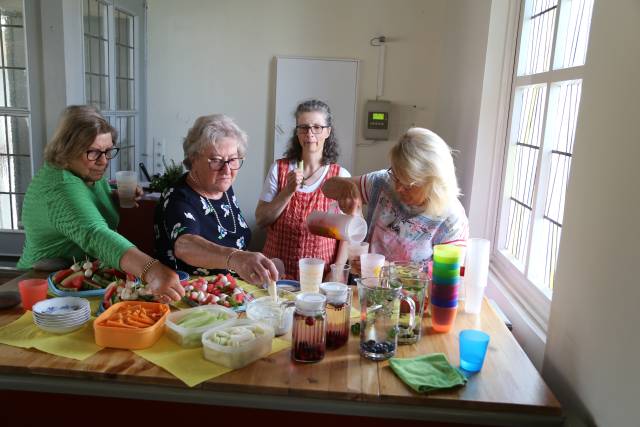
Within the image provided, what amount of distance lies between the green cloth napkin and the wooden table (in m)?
0.02

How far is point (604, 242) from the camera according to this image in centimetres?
131

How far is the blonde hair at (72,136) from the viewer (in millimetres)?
1956

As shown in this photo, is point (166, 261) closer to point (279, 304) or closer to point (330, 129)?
point (279, 304)

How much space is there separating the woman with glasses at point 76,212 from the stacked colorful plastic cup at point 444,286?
0.82 meters

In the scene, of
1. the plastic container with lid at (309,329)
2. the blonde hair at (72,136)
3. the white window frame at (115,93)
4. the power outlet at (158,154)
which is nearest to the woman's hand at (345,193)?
the plastic container with lid at (309,329)

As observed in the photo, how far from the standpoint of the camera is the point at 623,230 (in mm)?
1222

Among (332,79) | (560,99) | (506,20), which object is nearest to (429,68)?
(332,79)

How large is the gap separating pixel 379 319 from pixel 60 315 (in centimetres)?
94

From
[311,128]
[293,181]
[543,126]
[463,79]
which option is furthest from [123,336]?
[463,79]

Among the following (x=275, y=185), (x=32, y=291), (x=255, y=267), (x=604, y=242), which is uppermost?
(x=604, y=242)

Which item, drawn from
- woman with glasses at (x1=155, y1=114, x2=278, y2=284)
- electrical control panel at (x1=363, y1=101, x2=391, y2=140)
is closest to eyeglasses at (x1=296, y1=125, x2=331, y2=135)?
woman with glasses at (x1=155, y1=114, x2=278, y2=284)

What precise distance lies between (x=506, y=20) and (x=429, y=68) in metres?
1.26

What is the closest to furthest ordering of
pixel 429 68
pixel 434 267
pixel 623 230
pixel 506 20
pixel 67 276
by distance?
pixel 623 230 < pixel 434 267 < pixel 67 276 < pixel 506 20 < pixel 429 68

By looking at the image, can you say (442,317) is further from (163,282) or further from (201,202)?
(201,202)
